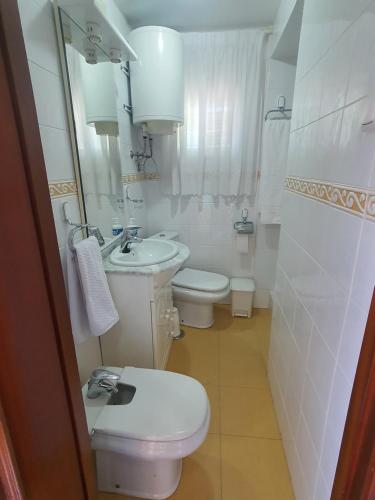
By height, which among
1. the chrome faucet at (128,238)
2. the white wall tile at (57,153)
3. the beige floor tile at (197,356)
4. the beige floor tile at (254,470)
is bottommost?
the beige floor tile at (254,470)

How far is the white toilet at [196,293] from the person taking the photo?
2199mm

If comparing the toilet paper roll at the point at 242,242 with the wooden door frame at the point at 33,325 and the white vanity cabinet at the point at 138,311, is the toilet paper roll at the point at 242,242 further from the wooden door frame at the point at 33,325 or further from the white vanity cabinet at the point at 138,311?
the wooden door frame at the point at 33,325

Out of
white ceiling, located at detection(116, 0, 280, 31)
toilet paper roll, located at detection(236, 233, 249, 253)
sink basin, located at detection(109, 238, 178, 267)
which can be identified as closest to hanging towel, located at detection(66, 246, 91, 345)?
sink basin, located at detection(109, 238, 178, 267)

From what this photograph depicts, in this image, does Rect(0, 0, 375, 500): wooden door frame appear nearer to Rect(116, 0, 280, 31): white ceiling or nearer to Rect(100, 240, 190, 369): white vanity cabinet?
Rect(100, 240, 190, 369): white vanity cabinet

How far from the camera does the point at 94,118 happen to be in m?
1.43

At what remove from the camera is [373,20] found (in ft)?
2.09

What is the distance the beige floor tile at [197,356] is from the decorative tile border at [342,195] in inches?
53.9

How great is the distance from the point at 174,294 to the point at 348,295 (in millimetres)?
1660

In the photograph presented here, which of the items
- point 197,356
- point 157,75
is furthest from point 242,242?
point 157,75

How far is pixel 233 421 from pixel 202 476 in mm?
338

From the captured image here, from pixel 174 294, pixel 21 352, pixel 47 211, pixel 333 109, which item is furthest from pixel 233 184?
pixel 21 352

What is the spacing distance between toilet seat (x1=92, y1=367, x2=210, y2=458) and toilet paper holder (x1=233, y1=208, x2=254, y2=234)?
4.88ft

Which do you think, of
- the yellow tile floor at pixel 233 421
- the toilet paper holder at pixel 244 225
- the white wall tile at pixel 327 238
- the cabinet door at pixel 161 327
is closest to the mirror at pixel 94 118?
the cabinet door at pixel 161 327

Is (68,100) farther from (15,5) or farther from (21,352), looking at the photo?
(21,352)
